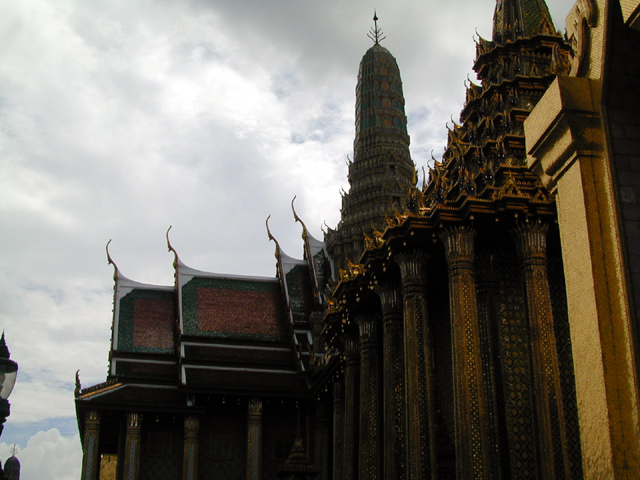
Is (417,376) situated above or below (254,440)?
above

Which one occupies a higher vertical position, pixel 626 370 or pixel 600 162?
pixel 600 162

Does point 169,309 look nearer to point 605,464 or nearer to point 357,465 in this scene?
point 357,465

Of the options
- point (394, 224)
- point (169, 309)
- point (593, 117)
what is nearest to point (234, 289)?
point (169, 309)

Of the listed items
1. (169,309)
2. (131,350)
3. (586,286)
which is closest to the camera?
(586,286)

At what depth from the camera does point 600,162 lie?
4.38 meters

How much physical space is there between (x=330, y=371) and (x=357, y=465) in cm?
535

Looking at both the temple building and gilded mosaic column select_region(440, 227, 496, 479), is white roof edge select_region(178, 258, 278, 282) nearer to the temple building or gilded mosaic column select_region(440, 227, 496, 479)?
the temple building

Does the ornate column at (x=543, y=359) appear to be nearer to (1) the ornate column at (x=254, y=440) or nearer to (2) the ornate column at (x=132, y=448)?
(1) the ornate column at (x=254, y=440)

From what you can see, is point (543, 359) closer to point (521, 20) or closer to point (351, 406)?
point (351, 406)

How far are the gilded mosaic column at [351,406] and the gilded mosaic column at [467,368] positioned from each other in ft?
17.9

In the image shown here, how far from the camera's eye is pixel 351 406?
1828 centimetres

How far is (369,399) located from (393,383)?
1.44 m

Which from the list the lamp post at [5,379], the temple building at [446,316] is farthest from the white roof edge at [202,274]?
→ the lamp post at [5,379]

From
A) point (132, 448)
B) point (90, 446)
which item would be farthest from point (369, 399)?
point (90, 446)
